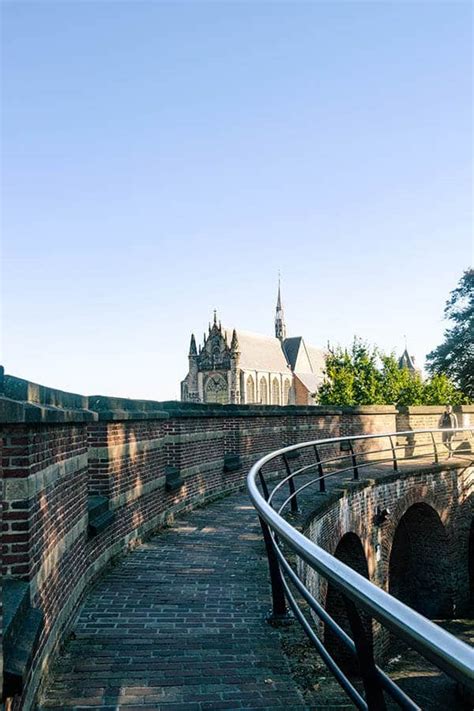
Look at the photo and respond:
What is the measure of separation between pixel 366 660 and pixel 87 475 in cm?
453

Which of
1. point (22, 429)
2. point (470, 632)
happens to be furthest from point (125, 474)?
point (470, 632)

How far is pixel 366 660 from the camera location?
1.77 m

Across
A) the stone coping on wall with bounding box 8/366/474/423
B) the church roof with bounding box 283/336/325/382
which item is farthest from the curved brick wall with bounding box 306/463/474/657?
the church roof with bounding box 283/336/325/382

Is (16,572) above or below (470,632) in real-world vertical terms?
above

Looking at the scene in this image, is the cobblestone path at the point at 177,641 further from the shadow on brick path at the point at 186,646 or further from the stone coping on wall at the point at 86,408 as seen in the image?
the stone coping on wall at the point at 86,408

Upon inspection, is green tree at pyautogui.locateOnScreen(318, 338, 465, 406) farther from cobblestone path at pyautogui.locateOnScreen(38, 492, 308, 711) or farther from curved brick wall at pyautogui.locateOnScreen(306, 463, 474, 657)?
cobblestone path at pyautogui.locateOnScreen(38, 492, 308, 711)

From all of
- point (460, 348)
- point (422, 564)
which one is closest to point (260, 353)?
point (460, 348)

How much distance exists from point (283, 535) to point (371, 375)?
3284cm

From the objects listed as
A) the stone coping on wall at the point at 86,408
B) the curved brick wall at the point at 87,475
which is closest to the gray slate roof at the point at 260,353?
the stone coping on wall at the point at 86,408

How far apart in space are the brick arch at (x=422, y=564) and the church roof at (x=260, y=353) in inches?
2215

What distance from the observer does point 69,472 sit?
4.76 m

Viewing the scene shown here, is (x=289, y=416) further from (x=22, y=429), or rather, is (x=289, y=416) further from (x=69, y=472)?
(x=22, y=429)

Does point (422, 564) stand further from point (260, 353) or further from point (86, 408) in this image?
point (260, 353)

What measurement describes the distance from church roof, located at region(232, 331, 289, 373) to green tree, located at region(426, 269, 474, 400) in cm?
3561
